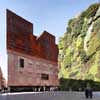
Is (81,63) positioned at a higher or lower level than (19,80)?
higher

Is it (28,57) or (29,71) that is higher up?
(28,57)

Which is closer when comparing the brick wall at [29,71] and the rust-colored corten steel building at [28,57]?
the rust-colored corten steel building at [28,57]

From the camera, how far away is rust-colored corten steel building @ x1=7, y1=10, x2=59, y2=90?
116 feet

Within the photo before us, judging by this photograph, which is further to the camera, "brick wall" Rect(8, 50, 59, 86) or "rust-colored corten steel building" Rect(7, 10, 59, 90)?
"brick wall" Rect(8, 50, 59, 86)

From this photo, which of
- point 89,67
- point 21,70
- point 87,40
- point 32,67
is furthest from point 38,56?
point 87,40

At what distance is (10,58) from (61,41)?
3519cm

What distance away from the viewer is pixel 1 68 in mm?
34812

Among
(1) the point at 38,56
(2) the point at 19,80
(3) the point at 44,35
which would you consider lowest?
(2) the point at 19,80

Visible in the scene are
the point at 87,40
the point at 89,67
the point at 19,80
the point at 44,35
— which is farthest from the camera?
the point at 87,40

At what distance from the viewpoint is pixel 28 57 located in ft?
130

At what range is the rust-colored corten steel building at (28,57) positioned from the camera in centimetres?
3522

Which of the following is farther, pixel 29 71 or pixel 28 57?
pixel 29 71

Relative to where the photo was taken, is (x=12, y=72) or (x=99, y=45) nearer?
(x=12, y=72)

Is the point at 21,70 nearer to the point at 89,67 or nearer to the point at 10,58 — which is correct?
the point at 10,58
